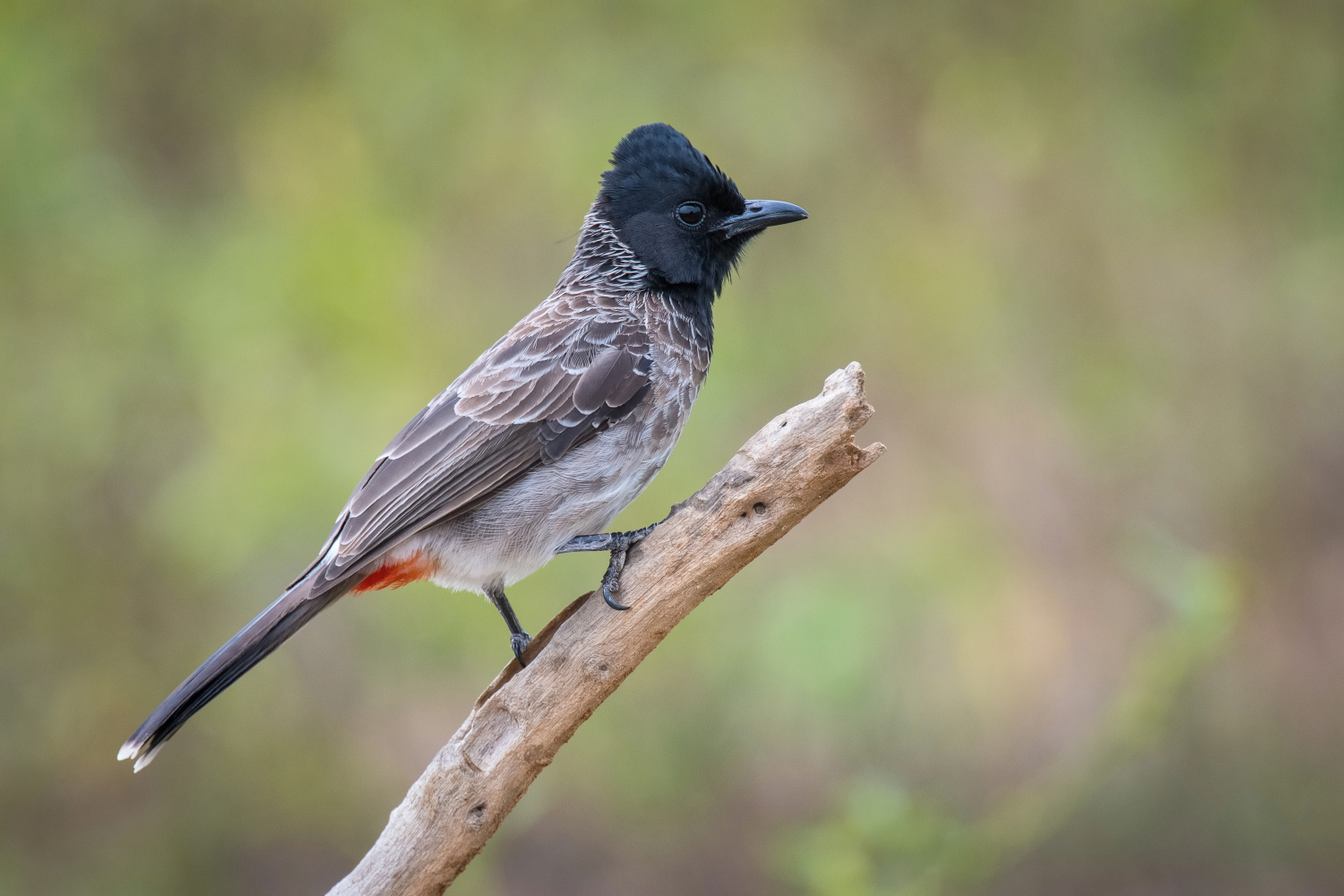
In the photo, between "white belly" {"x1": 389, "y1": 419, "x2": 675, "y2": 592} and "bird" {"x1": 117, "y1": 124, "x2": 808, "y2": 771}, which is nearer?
"bird" {"x1": 117, "y1": 124, "x2": 808, "y2": 771}

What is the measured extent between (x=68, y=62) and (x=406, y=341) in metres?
1.89

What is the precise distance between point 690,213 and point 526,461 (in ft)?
3.11

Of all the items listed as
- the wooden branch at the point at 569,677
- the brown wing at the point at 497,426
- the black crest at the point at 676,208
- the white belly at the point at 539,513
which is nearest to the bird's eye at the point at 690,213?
the black crest at the point at 676,208

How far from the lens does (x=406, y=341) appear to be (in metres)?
4.88

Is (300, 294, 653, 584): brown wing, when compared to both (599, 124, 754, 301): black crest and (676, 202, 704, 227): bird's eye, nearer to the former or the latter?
(599, 124, 754, 301): black crest

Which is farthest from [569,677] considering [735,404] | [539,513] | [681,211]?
[735,404]

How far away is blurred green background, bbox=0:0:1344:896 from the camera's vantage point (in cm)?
460

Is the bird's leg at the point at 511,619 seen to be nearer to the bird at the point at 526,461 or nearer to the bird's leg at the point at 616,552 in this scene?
the bird at the point at 526,461

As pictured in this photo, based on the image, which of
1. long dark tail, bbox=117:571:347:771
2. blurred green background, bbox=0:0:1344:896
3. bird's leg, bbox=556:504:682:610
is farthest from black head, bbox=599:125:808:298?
blurred green background, bbox=0:0:1344:896

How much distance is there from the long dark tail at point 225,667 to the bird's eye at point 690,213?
1.48m

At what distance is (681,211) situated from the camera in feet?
10.7

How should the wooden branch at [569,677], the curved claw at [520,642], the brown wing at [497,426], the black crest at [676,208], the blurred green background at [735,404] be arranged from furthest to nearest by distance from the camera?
the blurred green background at [735,404], the black crest at [676,208], the curved claw at [520,642], the brown wing at [497,426], the wooden branch at [569,677]

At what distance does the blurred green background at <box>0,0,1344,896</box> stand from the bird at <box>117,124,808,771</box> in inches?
63.4

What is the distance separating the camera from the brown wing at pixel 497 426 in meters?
2.79
